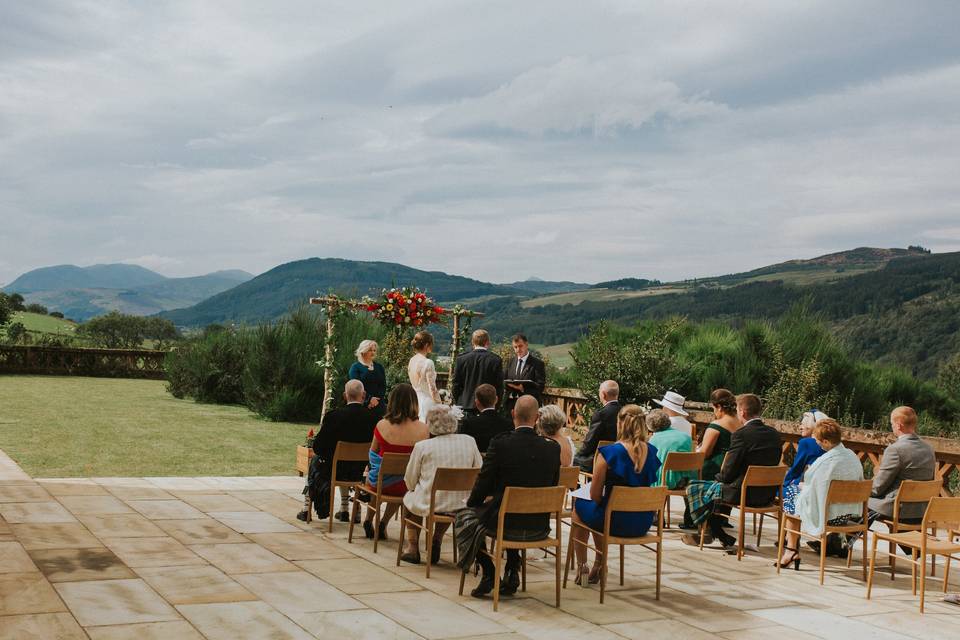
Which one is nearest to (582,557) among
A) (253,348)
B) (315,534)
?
(315,534)

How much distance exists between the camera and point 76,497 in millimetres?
7906

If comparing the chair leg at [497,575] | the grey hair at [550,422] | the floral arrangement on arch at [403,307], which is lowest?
the chair leg at [497,575]

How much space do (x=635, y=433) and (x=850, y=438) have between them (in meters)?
4.06

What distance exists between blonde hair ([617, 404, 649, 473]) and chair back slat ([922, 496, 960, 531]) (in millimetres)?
1766

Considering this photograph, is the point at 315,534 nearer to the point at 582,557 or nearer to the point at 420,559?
the point at 420,559

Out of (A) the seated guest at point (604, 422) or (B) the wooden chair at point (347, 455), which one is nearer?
(B) the wooden chair at point (347, 455)

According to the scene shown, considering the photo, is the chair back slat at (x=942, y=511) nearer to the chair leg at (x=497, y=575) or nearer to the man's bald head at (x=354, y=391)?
the chair leg at (x=497, y=575)

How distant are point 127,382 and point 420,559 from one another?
65.3ft

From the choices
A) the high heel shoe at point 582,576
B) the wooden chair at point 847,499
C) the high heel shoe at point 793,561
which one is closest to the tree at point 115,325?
the high heel shoe at point 582,576

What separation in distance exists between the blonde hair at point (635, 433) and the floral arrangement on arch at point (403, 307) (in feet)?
18.3

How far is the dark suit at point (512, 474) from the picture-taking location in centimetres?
548

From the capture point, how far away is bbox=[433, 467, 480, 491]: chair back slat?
232 inches

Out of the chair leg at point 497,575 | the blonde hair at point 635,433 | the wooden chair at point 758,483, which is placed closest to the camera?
the chair leg at point 497,575

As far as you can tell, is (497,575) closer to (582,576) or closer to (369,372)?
(582,576)
